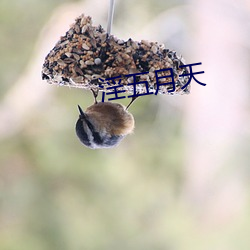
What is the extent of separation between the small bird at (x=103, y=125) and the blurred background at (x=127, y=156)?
5.71 ft

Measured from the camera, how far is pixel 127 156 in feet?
10.7

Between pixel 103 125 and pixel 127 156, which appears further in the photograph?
pixel 127 156

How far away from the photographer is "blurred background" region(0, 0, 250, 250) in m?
2.95

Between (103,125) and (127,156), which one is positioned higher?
(127,156)

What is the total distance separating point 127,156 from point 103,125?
6.90 ft

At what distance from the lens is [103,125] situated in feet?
3.82

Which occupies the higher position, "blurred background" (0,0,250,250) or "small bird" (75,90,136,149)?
"blurred background" (0,0,250,250)

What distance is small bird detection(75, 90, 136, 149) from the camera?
1.15 metres

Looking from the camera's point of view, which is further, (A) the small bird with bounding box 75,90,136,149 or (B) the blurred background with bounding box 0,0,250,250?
(B) the blurred background with bounding box 0,0,250,250

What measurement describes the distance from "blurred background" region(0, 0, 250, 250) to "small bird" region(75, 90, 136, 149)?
5.71 ft
